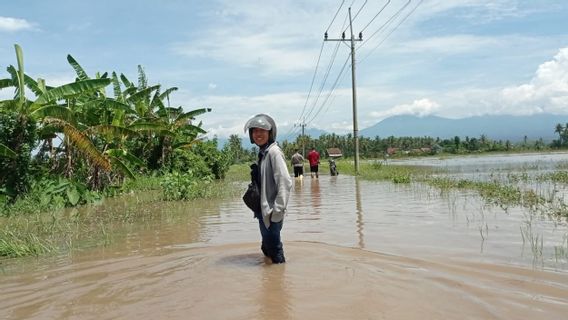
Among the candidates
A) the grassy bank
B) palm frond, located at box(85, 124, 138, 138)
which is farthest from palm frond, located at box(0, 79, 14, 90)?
the grassy bank

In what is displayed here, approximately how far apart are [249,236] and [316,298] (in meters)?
3.58

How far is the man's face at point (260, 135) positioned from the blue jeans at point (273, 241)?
817 mm

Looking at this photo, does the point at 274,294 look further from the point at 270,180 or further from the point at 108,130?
the point at 108,130

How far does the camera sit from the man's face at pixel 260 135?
206 inches

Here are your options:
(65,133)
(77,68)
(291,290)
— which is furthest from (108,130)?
(291,290)

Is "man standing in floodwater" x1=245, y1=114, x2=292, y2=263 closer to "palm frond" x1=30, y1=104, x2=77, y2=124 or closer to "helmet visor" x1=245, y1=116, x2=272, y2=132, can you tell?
"helmet visor" x1=245, y1=116, x2=272, y2=132

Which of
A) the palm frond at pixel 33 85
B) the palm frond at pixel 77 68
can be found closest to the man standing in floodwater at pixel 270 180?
the palm frond at pixel 33 85

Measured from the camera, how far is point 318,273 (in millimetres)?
5031

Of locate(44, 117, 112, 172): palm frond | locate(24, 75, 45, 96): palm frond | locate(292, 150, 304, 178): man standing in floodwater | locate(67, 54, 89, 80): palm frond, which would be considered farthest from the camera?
locate(292, 150, 304, 178): man standing in floodwater

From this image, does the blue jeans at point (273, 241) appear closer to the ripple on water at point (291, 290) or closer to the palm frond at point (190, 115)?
the ripple on water at point (291, 290)

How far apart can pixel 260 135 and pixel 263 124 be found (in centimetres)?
14

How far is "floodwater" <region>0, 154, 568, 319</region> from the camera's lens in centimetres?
396

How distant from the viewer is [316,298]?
418cm

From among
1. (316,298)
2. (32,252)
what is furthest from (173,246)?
(316,298)
